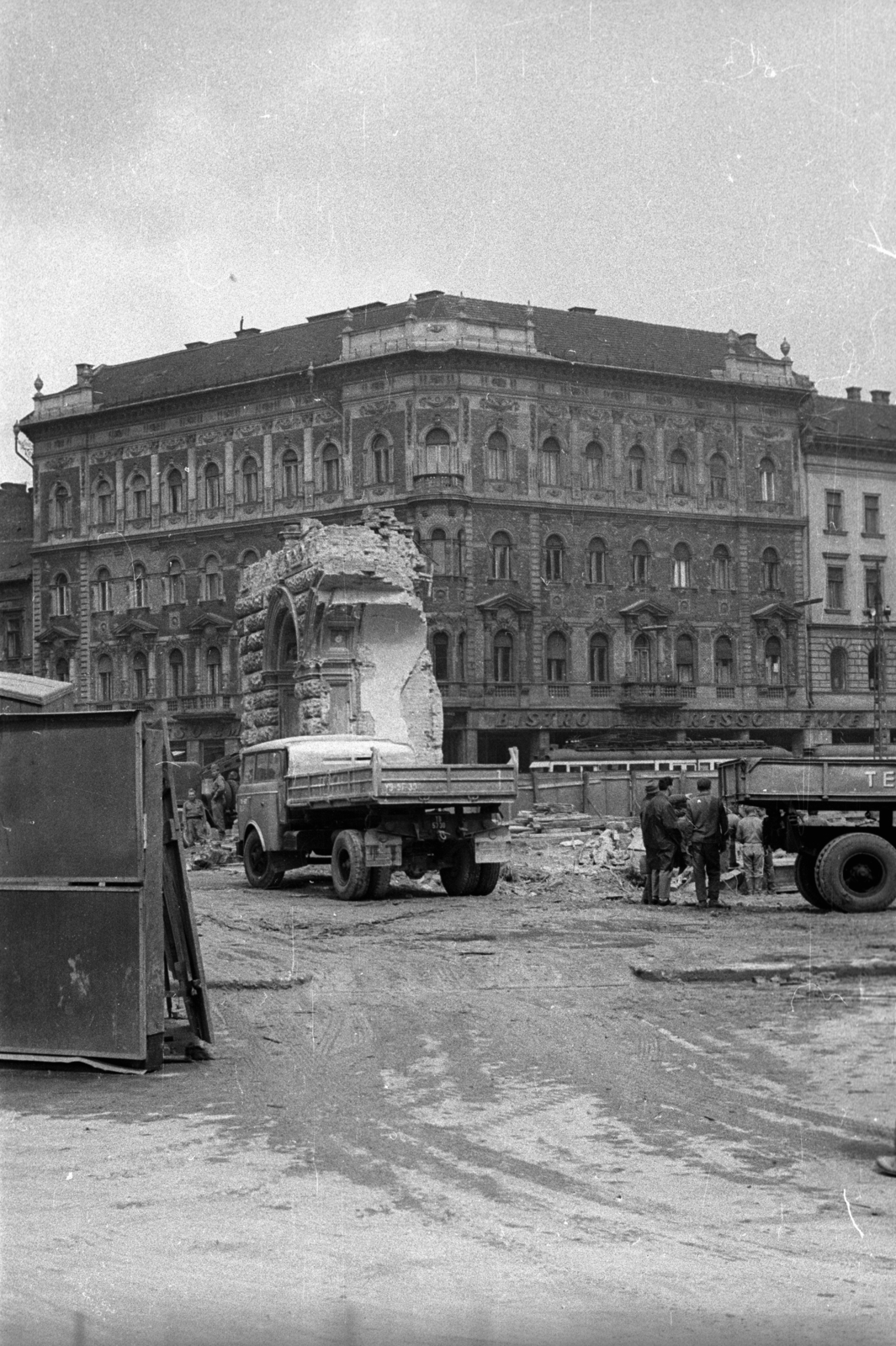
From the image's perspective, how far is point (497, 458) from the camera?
5834 cm

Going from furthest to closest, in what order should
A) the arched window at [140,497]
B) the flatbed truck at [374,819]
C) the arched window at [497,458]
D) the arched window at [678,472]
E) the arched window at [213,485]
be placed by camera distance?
the arched window at [140,497] < the arched window at [213,485] < the arched window at [678,472] < the arched window at [497,458] < the flatbed truck at [374,819]

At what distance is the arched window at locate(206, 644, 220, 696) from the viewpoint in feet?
207

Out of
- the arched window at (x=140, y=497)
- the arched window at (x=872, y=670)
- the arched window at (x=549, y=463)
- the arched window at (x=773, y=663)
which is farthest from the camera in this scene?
the arched window at (x=140, y=497)

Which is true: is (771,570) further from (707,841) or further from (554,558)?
(707,841)

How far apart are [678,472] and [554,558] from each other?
5703 mm

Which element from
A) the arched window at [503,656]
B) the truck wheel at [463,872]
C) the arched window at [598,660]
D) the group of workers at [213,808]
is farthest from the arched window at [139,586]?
the truck wheel at [463,872]

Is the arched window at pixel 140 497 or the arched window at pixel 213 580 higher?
the arched window at pixel 140 497

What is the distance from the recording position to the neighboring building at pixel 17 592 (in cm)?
6894

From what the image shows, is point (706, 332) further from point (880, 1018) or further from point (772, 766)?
point (880, 1018)

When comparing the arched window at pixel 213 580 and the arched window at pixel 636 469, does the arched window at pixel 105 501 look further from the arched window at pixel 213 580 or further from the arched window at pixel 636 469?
the arched window at pixel 636 469

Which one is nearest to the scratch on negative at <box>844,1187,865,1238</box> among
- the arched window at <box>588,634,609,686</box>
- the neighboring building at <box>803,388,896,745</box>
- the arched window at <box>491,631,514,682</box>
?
the arched window at <box>491,631,514,682</box>

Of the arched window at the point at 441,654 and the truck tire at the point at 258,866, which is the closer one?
the truck tire at the point at 258,866

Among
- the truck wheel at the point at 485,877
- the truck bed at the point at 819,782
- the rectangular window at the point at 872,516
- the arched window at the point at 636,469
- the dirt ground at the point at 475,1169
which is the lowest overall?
the dirt ground at the point at 475,1169

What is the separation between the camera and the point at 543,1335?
5238mm
